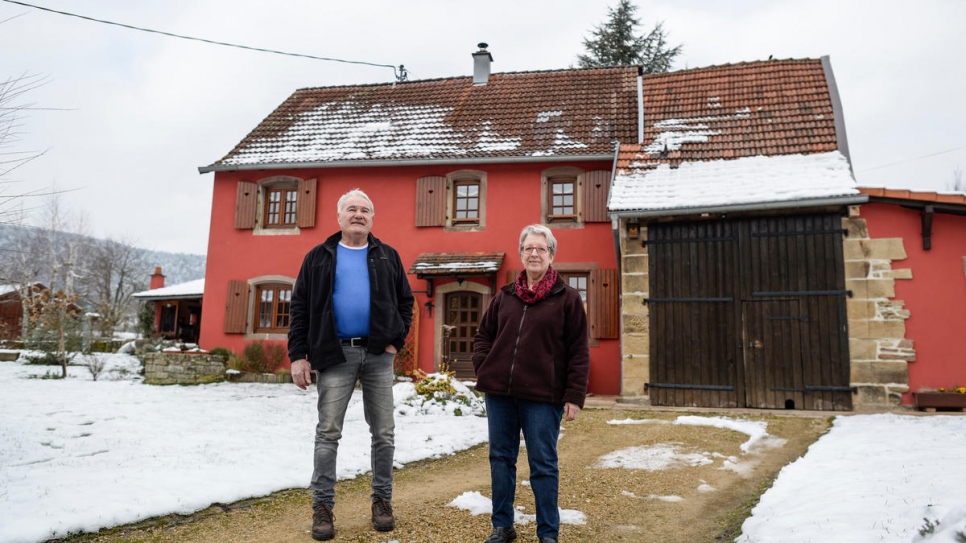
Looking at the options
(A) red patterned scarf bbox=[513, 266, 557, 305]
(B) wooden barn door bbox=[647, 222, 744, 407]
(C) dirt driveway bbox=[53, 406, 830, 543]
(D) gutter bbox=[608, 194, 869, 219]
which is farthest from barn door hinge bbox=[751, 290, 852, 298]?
(A) red patterned scarf bbox=[513, 266, 557, 305]

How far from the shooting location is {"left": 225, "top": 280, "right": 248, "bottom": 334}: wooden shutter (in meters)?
12.5

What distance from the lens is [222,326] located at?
41.5ft

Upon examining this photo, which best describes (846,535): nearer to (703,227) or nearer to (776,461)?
(776,461)

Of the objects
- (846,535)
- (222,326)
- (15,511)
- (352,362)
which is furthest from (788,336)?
(222,326)

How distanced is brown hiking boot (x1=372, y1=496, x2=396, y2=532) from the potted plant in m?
7.40

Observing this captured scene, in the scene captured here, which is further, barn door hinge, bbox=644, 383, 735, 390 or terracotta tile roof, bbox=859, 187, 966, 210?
barn door hinge, bbox=644, 383, 735, 390

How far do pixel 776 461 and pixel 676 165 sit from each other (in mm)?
5440

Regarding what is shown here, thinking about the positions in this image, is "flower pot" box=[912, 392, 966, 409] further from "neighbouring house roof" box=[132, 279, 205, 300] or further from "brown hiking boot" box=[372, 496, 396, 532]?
"neighbouring house roof" box=[132, 279, 205, 300]

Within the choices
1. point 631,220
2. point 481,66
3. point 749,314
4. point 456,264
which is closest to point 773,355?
point 749,314

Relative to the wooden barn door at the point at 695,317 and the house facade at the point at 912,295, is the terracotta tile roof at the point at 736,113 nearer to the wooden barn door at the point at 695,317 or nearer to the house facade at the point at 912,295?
the wooden barn door at the point at 695,317

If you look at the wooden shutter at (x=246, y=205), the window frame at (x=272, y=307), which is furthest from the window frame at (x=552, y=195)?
the wooden shutter at (x=246, y=205)

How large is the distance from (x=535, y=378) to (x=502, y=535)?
2.63 ft

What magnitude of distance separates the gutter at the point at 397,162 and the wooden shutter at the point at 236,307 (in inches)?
95.9

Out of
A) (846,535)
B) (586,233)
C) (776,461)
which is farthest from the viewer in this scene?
(586,233)
